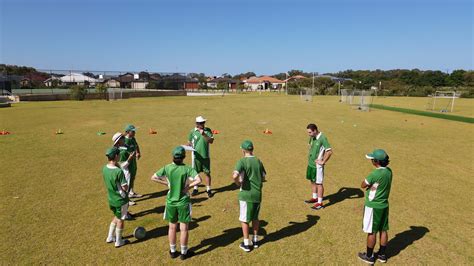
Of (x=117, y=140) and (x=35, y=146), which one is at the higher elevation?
(x=117, y=140)

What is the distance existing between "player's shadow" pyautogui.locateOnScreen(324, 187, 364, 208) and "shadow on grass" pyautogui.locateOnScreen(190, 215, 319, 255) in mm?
1568

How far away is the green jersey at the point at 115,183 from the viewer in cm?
572

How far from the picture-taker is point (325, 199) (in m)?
8.94

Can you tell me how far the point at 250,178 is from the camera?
5781mm

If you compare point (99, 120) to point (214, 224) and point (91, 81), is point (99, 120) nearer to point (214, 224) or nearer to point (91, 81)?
point (214, 224)

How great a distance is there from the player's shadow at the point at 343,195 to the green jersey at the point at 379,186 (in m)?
2.94

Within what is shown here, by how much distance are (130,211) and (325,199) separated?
525 centimetres

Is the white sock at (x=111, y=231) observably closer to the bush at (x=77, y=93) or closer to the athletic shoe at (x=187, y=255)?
the athletic shoe at (x=187, y=255)

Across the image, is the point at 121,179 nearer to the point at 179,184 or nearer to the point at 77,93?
the point at 179,184

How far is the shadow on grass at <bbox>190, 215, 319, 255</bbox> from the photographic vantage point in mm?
6242

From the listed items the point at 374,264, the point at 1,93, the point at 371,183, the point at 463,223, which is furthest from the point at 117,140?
the point at 1,93

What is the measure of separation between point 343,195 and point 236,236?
4.05m

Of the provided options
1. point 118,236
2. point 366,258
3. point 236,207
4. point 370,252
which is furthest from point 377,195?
point 118,236

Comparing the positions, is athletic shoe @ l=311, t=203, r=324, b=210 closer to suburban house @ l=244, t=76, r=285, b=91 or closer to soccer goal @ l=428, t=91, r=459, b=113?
soccer goal @ l=428, t=91, r=459, b=113
